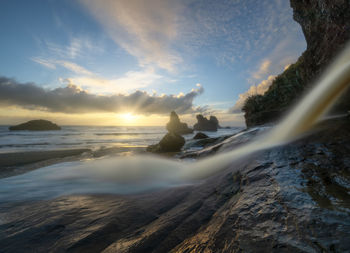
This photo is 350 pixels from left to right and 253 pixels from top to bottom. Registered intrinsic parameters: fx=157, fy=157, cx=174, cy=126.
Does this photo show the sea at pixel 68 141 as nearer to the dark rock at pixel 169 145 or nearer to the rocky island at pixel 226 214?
the dark rock at pixel 169 145

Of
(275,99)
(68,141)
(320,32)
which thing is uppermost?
(320,32)

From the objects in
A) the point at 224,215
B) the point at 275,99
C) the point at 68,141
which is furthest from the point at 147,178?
the point at 68,141

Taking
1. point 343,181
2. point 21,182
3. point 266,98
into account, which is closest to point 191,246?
point 343,181

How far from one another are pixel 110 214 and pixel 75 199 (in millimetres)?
1211

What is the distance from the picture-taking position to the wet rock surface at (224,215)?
1.22 metres

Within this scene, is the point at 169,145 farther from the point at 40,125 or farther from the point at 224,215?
the point at 40,125

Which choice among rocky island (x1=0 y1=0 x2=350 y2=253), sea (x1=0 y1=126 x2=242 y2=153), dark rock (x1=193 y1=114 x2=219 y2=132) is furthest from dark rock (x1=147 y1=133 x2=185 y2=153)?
dark rock (x1=193 y1=114 x2=219 y2=132)

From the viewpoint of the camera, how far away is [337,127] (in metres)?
3.46

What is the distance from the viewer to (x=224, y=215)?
1.73m

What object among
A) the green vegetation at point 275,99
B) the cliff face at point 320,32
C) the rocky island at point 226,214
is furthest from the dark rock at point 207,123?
the rocky island at point 226,214

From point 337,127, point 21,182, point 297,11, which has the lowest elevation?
point 21,182

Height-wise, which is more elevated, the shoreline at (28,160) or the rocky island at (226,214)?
the rocky island at (226,214)

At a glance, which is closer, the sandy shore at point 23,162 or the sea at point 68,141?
the sandy shore at point 23,162

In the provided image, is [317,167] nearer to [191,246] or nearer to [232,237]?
[232,237]
